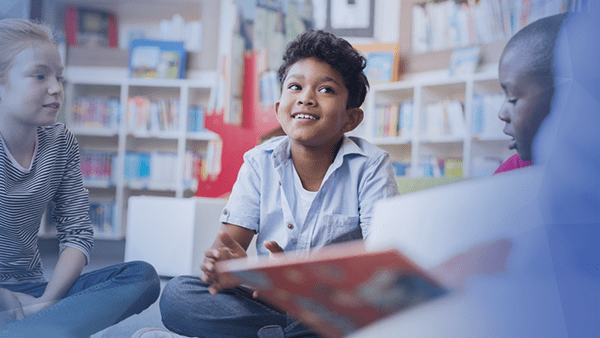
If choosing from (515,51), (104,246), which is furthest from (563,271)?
(104,246)

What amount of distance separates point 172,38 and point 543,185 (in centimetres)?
39

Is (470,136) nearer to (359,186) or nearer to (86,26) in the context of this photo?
(359,186)

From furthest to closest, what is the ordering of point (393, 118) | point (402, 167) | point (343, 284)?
point (393, 118)
point (402, 167)
point (343, 284)

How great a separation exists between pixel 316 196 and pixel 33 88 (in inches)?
12.9

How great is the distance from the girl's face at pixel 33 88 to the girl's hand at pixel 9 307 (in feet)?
0.47

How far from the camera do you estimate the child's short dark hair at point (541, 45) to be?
0.26 meters

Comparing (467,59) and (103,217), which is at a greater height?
(467,59)

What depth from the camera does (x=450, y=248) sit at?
9.0 inches

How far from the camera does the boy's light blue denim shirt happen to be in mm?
514

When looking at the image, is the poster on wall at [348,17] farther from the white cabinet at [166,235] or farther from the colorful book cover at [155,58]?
the white cabinet at [166,235]

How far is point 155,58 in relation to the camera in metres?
0.51

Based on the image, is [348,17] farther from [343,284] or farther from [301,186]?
[343,284]

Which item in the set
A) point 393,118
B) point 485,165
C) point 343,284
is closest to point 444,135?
point 485,165

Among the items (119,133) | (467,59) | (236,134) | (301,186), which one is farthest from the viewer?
(236,134)
